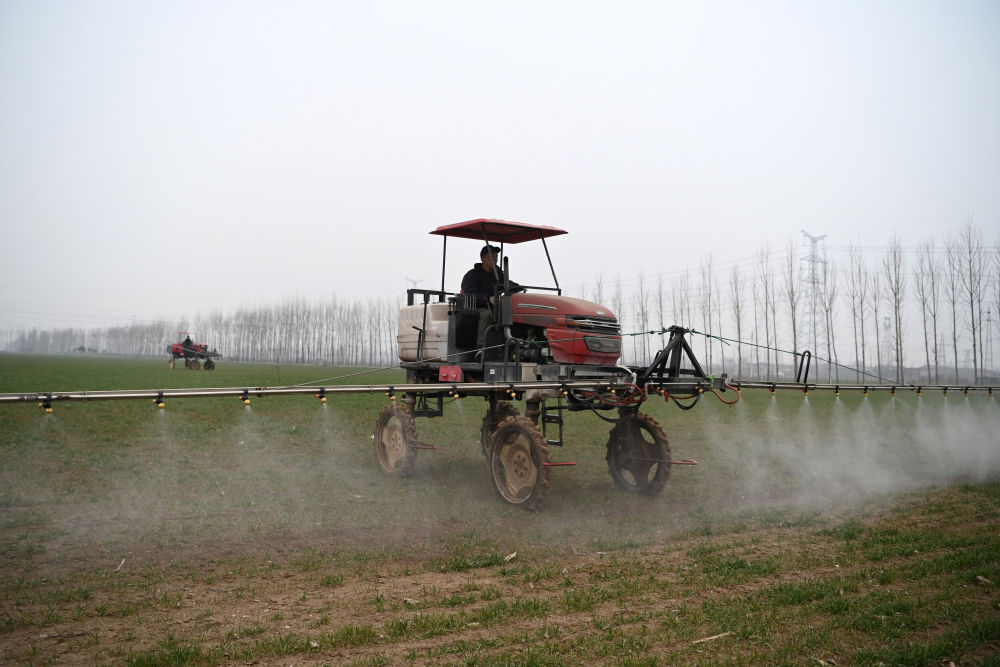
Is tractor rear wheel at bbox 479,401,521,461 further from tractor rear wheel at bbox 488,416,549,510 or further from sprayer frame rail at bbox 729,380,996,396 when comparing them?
sprayer frame rail at bbox 729,380,996,396

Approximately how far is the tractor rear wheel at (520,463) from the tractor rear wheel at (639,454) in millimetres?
2166

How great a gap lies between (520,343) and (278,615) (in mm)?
5017

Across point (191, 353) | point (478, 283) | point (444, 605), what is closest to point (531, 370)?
point (478, 283)

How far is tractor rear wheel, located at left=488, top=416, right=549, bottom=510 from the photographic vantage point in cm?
883

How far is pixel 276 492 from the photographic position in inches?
412

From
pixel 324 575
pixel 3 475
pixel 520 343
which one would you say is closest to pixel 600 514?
pixel 520 343

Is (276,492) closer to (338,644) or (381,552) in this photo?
(381,552)

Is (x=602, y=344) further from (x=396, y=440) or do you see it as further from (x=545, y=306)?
(x=396, y=440)

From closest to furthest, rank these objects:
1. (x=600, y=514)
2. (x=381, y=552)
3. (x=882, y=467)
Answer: (x=381, y=552)
(x=600, y=514)
(x=882, y=467)

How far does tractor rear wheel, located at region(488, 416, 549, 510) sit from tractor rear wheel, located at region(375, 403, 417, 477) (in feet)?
7.46

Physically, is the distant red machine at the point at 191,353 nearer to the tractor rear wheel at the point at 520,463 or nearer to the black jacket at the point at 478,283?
the black jacket at the point at 478,283

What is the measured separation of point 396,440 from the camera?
1209cm

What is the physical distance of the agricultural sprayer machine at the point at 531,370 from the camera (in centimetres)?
916

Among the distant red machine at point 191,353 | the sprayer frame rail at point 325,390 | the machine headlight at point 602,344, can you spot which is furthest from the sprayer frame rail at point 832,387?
the distant red machine at point 191,353
